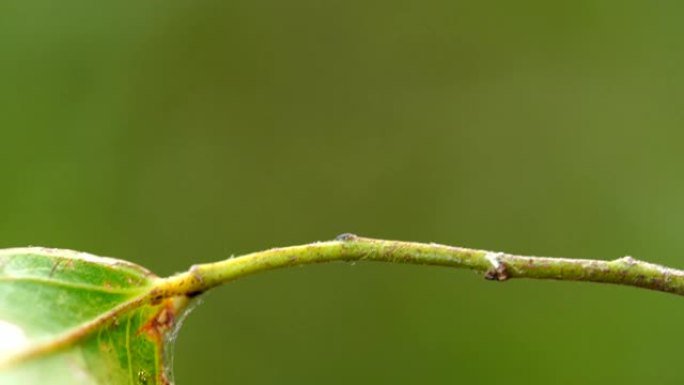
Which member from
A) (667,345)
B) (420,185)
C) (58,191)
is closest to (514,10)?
(420,185)

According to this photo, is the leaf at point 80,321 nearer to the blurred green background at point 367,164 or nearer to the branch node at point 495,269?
the branch node at point 495,269

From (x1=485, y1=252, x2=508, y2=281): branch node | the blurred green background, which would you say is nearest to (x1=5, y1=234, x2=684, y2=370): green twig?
(x1=485, y1=252, x2=508, y2=281): branch node

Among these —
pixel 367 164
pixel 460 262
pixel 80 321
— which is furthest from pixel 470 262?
pixel 367 164

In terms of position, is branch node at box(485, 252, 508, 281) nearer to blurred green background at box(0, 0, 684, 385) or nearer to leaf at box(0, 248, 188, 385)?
leaf at box(0, 248, 188, 385)

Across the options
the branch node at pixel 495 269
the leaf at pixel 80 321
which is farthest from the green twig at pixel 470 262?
the leaf at pixel 80 321

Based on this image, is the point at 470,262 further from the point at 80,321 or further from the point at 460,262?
the point at 80,321
